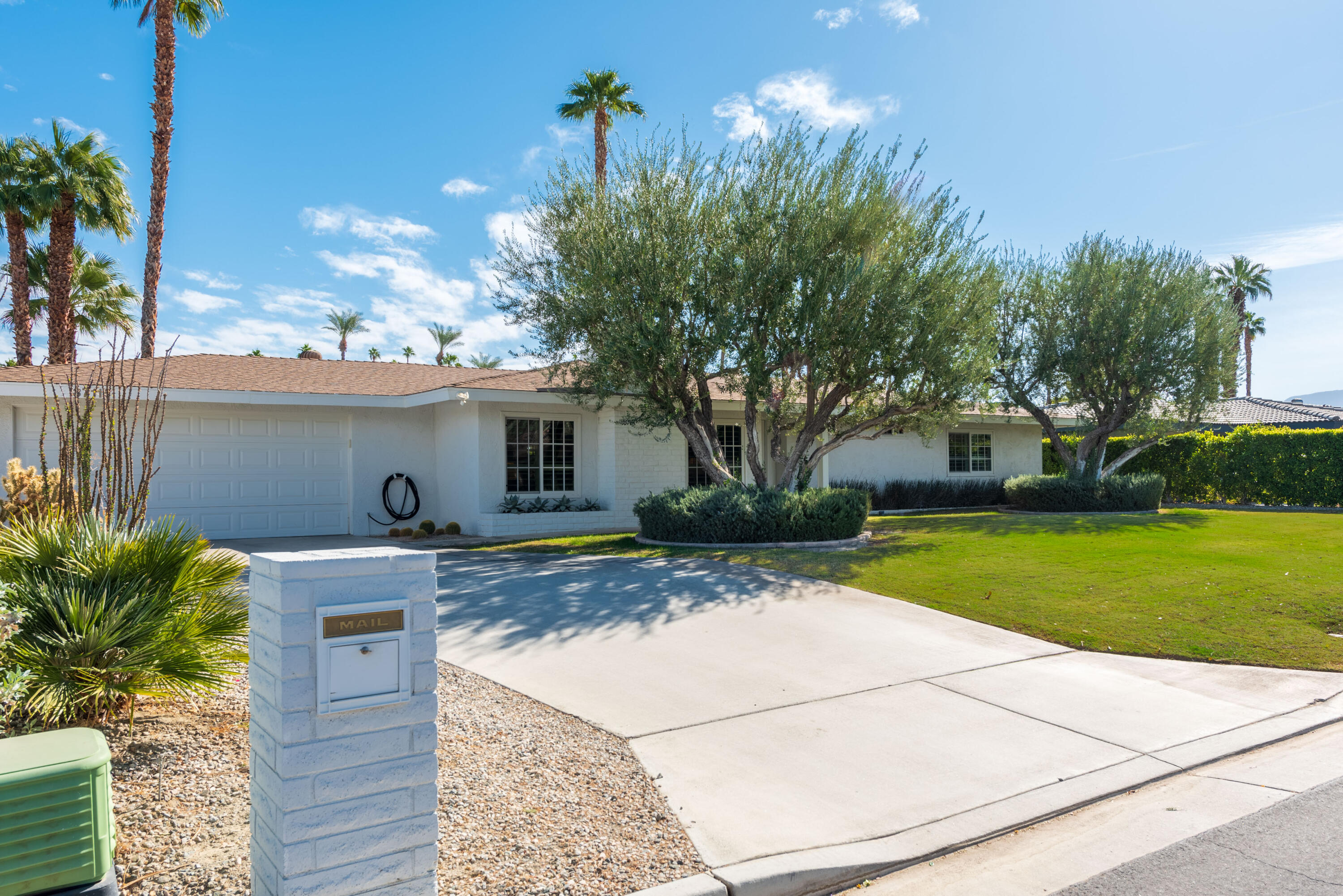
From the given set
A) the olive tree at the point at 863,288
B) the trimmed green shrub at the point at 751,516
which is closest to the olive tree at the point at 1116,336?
the olive tree at the point at 863,288

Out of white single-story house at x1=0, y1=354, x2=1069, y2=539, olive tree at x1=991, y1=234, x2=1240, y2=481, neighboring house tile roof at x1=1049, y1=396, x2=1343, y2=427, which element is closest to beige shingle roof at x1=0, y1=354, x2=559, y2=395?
white single-story house at x1=0, y1=354, x2=1069, y2=539

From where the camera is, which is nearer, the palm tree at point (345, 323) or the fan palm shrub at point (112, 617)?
the fan palm shrub at point (112, 617)

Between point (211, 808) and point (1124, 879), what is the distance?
13.2 feet

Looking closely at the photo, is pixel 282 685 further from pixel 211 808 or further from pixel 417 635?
pixel 211 808

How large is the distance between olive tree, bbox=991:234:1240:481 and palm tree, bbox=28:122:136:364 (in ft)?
75.1

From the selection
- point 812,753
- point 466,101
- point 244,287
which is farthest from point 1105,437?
point 244,287

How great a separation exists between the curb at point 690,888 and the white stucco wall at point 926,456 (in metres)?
17.7

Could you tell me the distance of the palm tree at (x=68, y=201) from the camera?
20109mm

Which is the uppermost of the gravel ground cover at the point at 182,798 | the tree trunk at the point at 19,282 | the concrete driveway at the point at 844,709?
the tree trunk at the point at 19,282

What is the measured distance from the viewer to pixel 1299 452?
2244cm

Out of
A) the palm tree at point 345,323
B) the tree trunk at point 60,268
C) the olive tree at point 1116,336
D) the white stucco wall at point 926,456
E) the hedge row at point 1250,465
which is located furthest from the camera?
the palm tree at point 345,323

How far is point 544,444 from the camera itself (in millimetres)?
16672

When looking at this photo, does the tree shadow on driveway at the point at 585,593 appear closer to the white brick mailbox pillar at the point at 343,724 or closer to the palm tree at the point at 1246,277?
the white brick mailbox pillar at the point at 343,724

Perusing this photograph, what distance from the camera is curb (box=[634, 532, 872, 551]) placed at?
12.6 m
